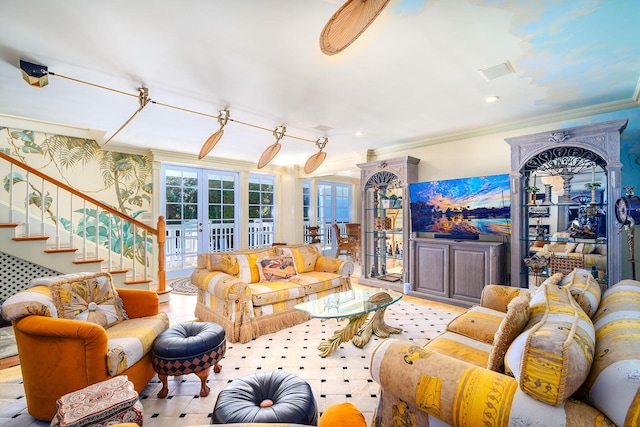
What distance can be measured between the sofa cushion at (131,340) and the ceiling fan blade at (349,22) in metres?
2.04

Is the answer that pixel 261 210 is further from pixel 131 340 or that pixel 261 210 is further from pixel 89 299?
pixel 131 340

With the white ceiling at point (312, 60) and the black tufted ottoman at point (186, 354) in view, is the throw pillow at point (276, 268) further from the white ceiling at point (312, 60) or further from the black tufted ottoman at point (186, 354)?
the white ceiling at point (312, 60)

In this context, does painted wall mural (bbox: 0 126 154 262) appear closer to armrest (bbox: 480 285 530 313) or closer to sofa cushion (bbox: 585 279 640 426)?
armrest (bbox: 480 285 530 313)

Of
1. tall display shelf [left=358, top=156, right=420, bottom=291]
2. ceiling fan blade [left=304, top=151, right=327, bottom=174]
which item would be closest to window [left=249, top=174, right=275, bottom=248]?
tall display shelf [left=358, top=156, right=420, bottom=291]

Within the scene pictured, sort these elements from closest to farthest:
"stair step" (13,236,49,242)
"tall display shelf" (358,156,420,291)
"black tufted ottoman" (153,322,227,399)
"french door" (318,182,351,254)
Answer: "black tufted ottoman" (153,322,227,399)
"stair step" (13,236,49,242)
"tall display shelf" (358,156,420,291)
"french door" (318,182,351,254)

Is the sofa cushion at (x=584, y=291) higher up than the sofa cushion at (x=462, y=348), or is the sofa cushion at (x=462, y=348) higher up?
the sofa cushion at (x=584, y=291)

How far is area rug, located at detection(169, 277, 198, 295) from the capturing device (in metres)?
4.55

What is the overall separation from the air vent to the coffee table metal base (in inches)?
87.4

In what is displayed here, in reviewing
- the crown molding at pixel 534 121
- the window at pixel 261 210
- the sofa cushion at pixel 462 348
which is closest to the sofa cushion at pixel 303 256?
the sofa cushion at pixel 462 348

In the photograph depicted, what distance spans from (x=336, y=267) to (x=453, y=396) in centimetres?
282

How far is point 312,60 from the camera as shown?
7.14 ft

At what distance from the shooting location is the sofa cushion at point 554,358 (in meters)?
0.88

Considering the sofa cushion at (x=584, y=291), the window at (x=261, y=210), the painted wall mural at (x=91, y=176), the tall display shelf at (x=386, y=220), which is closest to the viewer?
the sofa cushion at (x=584, y=291)

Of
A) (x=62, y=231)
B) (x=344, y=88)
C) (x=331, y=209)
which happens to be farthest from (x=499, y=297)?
(x=331, y=209)
